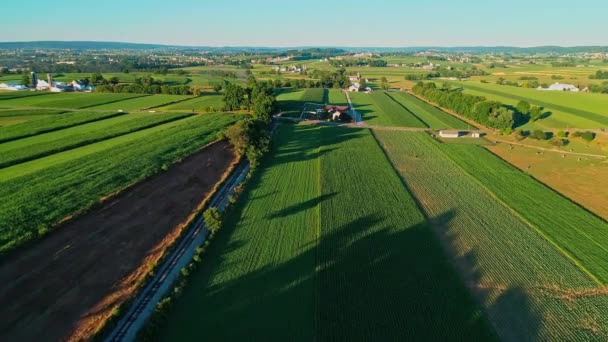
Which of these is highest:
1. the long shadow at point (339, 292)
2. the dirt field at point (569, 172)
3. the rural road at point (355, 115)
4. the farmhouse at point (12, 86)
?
the farmhouse at point (12, 86)

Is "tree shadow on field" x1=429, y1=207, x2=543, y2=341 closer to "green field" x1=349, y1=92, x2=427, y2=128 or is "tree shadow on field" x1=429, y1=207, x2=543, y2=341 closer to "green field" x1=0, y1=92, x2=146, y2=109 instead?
"green field" x1=349, y1=92, x2=427, y2=128

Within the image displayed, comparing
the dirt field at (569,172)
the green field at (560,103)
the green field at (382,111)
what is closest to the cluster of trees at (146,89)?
the green field at (382,111)

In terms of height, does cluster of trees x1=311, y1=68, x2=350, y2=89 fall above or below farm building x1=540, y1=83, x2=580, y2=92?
above

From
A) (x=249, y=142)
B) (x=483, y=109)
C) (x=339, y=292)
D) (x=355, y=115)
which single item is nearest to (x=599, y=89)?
(x=483, y=109)

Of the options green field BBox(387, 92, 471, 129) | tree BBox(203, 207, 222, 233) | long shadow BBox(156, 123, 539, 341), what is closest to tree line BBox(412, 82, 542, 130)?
green field BBox(387, 92, 471, 129)

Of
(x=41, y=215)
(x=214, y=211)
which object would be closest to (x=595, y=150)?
(x=214, y=211)

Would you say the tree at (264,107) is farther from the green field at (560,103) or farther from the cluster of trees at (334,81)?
the cluster of trees at (334,81)
